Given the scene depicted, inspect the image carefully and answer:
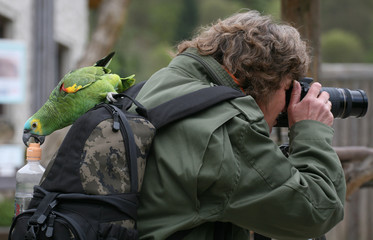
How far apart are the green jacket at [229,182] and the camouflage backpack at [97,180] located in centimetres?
6

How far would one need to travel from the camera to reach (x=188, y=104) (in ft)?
5.45

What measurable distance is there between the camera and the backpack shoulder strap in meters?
0.38

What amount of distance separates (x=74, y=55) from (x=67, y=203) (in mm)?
9490

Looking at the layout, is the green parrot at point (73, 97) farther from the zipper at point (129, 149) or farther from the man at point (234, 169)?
the zipper at point (129, 149)

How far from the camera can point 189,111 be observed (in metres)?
1.65

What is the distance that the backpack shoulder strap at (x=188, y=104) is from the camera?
65.0 inches

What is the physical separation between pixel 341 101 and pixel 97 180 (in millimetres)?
1072

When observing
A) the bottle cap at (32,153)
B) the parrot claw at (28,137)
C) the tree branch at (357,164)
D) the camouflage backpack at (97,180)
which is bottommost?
the tree branch at (357,164)

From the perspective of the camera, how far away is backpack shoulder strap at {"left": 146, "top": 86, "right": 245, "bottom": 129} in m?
1.65

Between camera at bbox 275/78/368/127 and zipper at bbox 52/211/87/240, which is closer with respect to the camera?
zipper at bbox 52/211/87/240

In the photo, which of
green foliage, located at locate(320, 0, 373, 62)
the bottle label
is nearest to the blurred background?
the bottle label

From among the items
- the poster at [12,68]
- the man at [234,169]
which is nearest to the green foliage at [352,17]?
the poster at [12,68]

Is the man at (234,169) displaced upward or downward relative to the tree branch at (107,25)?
upward

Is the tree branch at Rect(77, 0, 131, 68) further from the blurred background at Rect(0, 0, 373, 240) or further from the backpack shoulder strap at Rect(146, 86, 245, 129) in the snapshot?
the backpack shoulder strap at Rect(146, 86, 245, 129)
